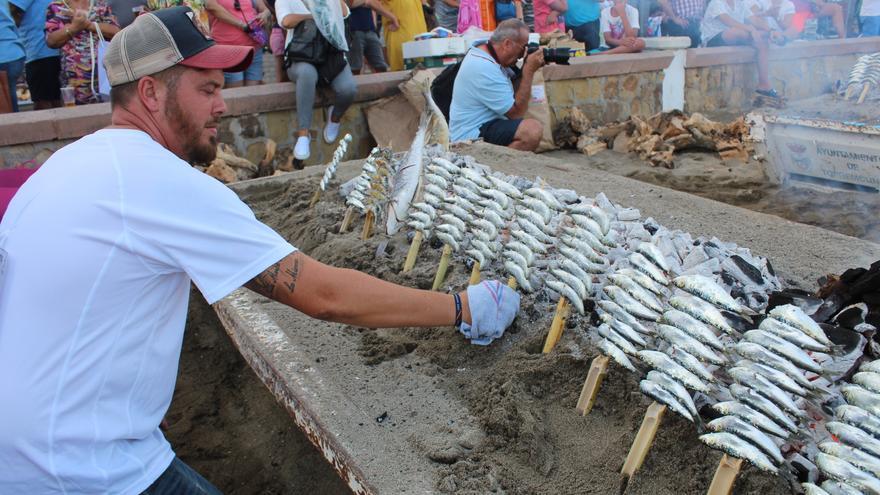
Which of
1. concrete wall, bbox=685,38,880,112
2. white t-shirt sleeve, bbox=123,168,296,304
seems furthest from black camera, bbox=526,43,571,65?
white t-shirt sleeve, bbox=123,168,296,304

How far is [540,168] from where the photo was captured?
6.16m

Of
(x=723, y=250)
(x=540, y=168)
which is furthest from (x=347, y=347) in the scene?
(x=540, y=168)

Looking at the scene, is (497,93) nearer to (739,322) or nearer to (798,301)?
(798,301)

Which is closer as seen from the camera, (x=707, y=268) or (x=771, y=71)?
(x=707, y=268)

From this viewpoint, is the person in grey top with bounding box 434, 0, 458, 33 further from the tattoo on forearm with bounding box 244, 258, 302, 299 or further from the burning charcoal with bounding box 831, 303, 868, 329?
the tattoo on forearm with bounding box 244, 258, 302, 299

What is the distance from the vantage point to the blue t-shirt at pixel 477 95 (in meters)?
7.16

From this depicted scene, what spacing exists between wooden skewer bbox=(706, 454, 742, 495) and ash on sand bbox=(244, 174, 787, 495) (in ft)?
0.85

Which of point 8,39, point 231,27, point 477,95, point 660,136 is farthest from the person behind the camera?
point 660,136

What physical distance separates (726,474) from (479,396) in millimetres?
1115

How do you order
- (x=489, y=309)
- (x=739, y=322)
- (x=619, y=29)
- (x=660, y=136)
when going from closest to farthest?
1. (x=739, y=322)
2. (x=489, y=309)
3. (x=660, y=136)
4. (x=619, y=29)

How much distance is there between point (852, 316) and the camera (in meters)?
2.57

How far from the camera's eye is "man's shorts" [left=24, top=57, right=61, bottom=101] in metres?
7.00

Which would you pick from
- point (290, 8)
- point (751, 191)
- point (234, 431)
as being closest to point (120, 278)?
point (234, 431)

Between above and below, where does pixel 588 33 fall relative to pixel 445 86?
above
